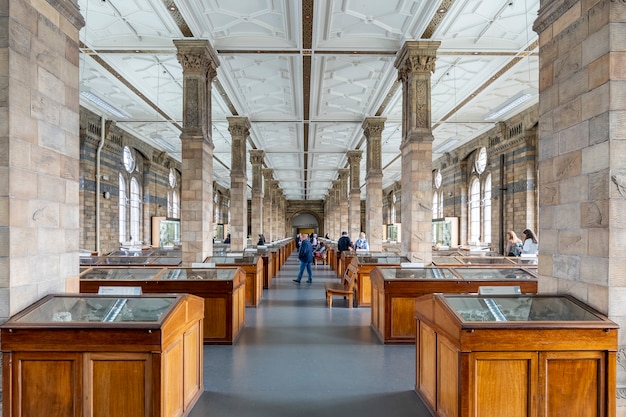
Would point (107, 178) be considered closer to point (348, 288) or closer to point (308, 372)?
point (348, 288)

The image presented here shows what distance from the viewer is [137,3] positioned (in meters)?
7.07

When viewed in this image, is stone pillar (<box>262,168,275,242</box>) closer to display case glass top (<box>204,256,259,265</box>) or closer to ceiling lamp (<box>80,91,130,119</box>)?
ceiling lamp (<box>80,91,130,119</box>)

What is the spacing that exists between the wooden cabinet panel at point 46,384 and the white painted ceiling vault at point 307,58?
242 inches

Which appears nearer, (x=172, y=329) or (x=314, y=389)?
(x=172, y=329)

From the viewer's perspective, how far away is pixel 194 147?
27.8 feet

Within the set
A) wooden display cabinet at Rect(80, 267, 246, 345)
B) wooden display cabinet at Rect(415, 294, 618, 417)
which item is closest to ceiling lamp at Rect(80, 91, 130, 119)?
wooden display cabinet at Rect(80, 267, 246, 345)

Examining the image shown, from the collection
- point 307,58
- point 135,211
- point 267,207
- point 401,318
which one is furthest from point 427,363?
point 267,207

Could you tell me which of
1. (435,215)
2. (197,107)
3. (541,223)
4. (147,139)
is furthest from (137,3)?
(435,215)

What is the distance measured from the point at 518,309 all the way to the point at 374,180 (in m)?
10.7

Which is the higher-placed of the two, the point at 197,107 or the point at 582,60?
the point at 197,107

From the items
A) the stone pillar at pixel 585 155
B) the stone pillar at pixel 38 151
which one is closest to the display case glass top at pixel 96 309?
the stone pillar at pixel 38 151

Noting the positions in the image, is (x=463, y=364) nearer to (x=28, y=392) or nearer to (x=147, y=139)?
(x=28, y=392)

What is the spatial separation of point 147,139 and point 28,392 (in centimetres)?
1615

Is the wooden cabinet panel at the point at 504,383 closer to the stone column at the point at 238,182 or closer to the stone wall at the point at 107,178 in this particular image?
the stone column at the point at 238,182
